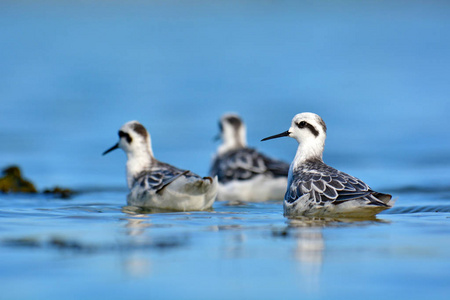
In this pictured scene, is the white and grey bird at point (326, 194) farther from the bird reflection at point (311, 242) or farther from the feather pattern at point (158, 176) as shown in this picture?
the feather pattern at point (158, 176)

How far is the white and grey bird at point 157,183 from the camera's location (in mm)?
11078

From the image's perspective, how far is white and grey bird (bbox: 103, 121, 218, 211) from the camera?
36.3 ft

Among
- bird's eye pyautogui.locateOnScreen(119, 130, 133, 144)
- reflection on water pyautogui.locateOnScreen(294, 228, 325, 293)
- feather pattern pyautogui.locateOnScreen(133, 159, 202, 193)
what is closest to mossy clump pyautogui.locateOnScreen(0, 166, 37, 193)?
bird's eye pyautogui.locateOnScreen(119, 130, 133, 144)

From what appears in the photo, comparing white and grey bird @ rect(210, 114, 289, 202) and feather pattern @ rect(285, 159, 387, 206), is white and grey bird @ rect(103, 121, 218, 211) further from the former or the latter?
white and grey bird @ rect(210, 114, 289, 202)

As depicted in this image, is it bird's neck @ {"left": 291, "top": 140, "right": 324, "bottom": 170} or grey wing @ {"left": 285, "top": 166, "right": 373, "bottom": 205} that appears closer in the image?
grey wing @ {"left": 285, "top": 166, "right": 373, "bottom": 205}

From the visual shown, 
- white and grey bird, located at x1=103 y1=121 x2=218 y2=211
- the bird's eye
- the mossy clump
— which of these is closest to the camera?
white and grey bird, located at x1=103 y1=121 x2=218 y2=211

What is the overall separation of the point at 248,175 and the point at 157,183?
360 centimetres

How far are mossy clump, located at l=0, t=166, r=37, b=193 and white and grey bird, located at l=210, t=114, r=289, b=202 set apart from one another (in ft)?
11.1

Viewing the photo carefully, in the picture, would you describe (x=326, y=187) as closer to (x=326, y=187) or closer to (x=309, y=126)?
(x=326, y=187)

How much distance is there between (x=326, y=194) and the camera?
31.4ft

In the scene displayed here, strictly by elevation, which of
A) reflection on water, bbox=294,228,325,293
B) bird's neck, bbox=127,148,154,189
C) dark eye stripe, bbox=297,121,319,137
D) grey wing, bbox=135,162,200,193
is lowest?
reflection on water, bbox=294,228,325,293

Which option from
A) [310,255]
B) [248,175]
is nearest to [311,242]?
[310,255]

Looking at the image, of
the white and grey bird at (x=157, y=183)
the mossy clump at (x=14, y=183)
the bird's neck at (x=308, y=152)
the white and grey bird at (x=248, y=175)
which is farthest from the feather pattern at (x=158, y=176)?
the mossy clump at (x=14, y=183)

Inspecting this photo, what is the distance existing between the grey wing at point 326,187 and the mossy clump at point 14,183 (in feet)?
18.8
